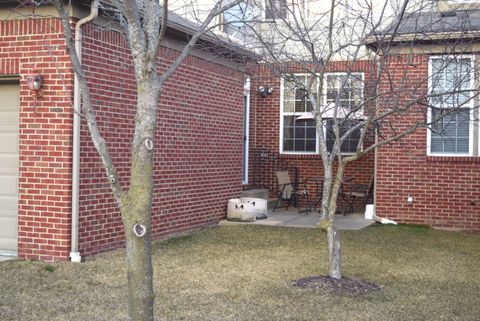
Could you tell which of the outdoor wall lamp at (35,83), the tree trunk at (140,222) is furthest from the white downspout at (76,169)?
the tree trunk at (140,222)

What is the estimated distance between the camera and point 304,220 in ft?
39.9

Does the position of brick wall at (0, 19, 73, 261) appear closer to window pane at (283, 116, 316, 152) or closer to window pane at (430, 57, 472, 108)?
window pane at (430, 57, 472, 108)

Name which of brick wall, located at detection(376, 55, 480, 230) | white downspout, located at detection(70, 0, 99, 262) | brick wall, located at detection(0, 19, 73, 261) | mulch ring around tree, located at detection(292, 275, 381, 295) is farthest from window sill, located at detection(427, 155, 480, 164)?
brick wall, located at detection(0, 19, 73, 261)

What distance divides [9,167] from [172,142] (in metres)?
2.68

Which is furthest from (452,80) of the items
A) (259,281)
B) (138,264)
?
(138,264)

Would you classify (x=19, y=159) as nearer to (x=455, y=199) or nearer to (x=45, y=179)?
(x=45, y=179)

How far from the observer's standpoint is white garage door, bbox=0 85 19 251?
27.0ft

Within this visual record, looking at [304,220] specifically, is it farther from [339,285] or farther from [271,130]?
[339,285]

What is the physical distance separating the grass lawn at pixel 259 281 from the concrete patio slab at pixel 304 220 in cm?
126

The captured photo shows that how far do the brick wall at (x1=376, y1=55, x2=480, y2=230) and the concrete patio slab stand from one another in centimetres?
61

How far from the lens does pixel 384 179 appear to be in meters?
11.8

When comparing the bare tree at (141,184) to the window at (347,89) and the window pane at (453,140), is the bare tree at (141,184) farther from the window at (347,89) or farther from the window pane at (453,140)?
the window pane at (453,140)

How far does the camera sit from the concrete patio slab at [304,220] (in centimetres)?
1147

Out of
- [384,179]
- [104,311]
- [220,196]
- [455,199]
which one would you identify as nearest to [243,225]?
[220,196]
